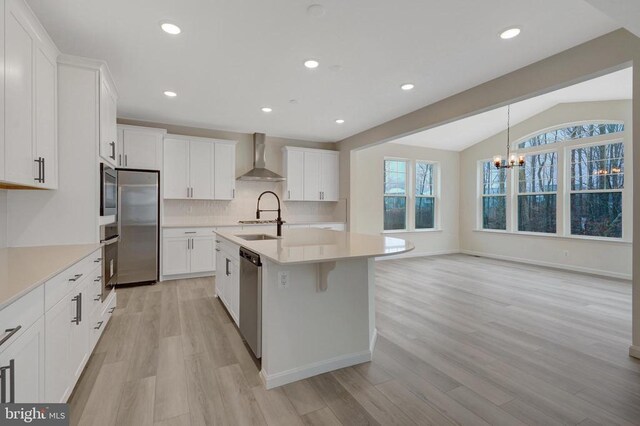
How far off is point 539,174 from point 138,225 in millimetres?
8013

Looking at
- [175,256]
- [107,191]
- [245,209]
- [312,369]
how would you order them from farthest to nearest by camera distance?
[245,209] → [175,256] → [107,191] → [312,369]

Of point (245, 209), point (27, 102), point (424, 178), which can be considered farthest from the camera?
point (424, 178)

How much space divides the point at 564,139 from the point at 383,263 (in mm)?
4528

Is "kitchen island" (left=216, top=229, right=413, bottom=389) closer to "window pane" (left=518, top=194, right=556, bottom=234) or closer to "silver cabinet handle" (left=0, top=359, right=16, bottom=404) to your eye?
"silver cabinet handle" (left=0, top=359, right=16, bottom=404)

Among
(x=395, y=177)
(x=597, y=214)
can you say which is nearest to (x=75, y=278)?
(x=395, y=177)

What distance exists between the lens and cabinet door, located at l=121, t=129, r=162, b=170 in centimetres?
466

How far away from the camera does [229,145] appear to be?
559 cm

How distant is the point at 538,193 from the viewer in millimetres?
6688

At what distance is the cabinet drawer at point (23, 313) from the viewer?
1.17 meters

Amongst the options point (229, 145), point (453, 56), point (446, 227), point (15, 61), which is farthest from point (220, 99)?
point (446, 227)

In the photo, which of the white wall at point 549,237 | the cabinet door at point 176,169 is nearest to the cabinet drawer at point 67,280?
the cabinet door at point 176,169

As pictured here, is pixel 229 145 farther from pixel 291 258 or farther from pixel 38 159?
pixel 291 258

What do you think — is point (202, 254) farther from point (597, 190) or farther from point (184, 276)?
point (597, 190)

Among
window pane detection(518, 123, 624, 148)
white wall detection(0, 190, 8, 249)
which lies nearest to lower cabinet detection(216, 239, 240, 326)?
white wall detection(0, 190, 8, 249)
